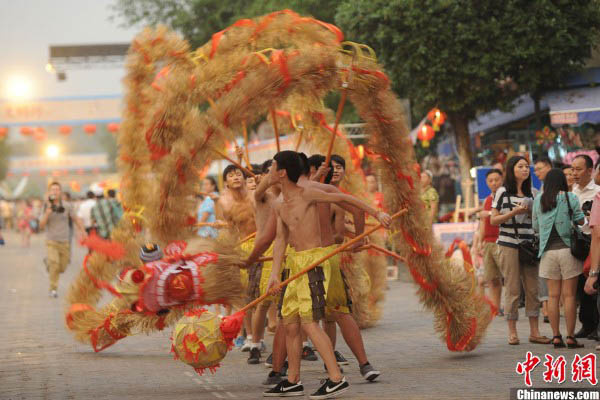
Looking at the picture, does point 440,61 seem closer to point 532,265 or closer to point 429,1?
point 429,1

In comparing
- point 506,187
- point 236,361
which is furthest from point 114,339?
point 506,187

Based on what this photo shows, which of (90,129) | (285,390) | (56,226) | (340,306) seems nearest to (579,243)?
(340,306)

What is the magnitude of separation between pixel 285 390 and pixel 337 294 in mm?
929

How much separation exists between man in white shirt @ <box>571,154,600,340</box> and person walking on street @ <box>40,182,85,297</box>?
8317mm

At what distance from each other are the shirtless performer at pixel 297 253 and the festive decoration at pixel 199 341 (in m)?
0.49

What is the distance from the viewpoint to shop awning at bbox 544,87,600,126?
1925 centimetres

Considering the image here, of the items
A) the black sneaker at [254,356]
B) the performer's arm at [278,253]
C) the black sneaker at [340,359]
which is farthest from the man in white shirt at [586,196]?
the performer's arm at [278,253]

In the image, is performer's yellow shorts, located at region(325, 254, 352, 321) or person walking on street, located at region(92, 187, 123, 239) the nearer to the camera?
performer's yellow shorts, located at region(325, 254, 352, 321)

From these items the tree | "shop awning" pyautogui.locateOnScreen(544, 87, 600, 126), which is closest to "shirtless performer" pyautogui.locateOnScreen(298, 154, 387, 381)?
"shop awning" pyautogui.locateOnScreen(544, 87, 600, 126)

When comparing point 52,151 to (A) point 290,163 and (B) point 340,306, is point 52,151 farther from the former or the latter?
Answer: (A) point 290,163

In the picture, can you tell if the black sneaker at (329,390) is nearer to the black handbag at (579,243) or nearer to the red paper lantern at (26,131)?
the black handbag at (579,243)

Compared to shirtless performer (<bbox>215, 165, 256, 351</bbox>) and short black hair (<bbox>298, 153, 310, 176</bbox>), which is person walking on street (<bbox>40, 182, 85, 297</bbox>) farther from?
short black hair (<bbox>298, 153, 310, 176</bbox>)

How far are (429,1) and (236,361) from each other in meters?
13.6

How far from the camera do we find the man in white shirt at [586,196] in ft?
33.5
